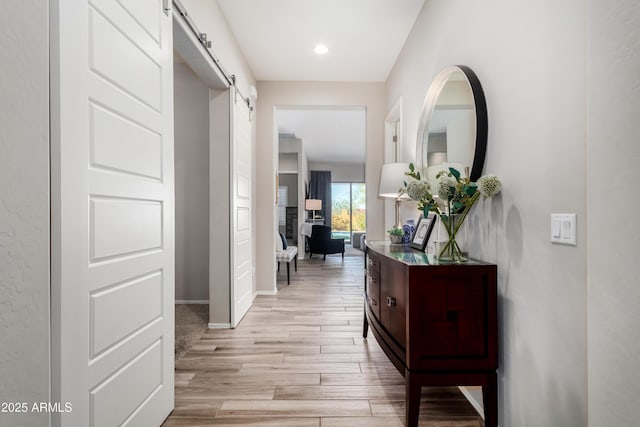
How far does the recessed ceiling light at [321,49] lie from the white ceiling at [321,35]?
0.05 metres

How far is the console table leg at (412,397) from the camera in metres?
1.50

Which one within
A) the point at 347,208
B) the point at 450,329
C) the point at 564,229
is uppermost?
the point at 347,208

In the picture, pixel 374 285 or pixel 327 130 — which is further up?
pixel 327 130

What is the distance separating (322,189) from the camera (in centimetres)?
1048

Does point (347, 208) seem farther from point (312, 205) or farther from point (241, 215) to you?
point (241, 215)

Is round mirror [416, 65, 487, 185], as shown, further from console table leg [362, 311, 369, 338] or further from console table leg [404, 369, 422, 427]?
console table leg [362, 311, 369, 338]

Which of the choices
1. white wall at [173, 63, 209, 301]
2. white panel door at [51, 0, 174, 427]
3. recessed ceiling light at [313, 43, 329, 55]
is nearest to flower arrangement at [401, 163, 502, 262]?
white panel door at [51, 0, 174, 427]

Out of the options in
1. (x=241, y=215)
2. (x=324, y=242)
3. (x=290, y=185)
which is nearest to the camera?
(x=241, y=215)

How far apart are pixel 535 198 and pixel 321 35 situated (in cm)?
269

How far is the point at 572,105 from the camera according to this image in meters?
1.12

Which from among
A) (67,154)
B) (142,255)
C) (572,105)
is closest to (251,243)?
(142,255)

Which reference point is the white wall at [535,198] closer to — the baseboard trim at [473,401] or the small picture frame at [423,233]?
the baseboard trim at [473,401]

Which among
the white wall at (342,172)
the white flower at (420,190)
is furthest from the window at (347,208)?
the white flower at (420,190)

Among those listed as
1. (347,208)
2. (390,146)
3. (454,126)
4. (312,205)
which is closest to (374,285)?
(454,126)
